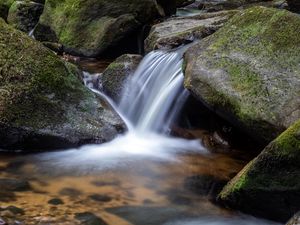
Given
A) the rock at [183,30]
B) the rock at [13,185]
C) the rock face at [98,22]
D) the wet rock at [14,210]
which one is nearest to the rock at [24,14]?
the rock face at [98,22]

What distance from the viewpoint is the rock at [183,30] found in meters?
8.49

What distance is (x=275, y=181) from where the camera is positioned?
423 cm

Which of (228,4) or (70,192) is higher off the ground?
(228,4)

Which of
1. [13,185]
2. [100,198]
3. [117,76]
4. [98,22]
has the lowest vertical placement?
[100,198]

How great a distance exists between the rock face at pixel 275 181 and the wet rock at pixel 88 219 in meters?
1.26

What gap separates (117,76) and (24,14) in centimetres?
574

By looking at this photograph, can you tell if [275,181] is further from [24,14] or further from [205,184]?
[24,14]

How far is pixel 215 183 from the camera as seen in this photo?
5.37 meters

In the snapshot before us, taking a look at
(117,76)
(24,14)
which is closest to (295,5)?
(117,76)


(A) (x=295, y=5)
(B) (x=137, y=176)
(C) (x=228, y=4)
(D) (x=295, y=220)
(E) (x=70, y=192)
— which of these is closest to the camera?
(D) (x=295, y=220)

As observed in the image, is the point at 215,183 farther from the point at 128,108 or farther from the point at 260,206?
the point at 128,108

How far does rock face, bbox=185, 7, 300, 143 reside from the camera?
549 cm

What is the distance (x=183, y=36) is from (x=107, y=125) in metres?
2.72

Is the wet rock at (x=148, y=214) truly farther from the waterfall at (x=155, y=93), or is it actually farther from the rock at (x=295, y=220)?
the waterfall at (x=155, y=93)
